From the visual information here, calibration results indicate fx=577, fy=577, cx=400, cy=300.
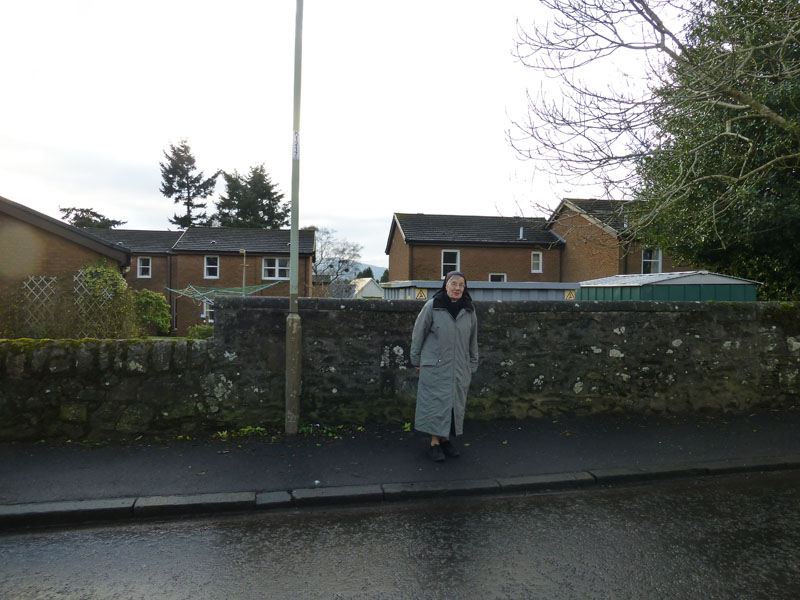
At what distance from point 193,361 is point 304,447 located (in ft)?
4.97

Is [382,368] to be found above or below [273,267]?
below

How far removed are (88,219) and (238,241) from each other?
34655 mm

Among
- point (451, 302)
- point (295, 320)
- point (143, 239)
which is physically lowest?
point (295, 320)

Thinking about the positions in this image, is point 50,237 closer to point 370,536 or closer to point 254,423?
point 254,423

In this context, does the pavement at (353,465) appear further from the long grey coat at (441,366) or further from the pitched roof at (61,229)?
the pitched roof at (61,229)

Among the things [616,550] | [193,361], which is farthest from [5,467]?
[616,550]

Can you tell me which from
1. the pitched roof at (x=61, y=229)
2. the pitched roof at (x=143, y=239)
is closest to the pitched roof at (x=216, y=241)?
the pitched roof at (x=143, y=239)

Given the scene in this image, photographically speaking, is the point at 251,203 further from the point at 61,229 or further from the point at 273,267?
the point at 61,229

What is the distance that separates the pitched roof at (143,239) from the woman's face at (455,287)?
123ft

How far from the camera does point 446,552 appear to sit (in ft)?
12.1

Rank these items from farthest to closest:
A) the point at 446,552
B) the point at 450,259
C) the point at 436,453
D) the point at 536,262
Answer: the point at 536,262 → the point at 450,259 → the point at 436,453 → the point at 446,552

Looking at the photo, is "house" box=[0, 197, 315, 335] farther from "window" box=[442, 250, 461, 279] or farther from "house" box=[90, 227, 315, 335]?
"window" box=[442, 250, 461, 279]

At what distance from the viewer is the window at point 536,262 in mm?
34312

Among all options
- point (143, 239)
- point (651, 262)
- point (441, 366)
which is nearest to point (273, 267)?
point (143, 239)
